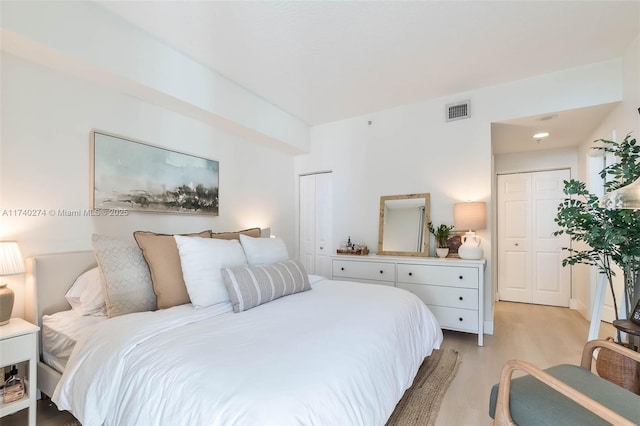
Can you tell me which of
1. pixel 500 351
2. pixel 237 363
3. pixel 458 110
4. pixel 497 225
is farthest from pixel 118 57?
pixel 497 225

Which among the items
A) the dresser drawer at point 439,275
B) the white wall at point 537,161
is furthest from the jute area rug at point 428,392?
the white wall at point 537,161

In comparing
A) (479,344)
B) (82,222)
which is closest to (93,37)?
(82,222)

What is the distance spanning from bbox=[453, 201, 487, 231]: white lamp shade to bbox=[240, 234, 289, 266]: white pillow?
195cm

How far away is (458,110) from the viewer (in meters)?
3.36

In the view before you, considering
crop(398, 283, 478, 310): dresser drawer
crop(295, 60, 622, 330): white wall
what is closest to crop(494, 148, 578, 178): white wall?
crop(295, 60, 622, 330): white wall

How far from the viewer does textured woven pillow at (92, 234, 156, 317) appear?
176 centimetres

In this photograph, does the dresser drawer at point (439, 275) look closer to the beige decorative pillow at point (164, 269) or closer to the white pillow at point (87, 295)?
the beige decorative pillow at point (164, 269)

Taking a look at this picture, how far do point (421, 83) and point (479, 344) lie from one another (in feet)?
8.89

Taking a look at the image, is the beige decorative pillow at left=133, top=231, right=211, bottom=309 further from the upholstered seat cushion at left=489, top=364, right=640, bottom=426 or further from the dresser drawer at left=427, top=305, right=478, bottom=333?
the dresser drawer at left=427, top=305, right=478, bottom=333

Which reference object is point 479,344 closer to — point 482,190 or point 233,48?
point 482,190

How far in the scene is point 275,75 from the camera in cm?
290

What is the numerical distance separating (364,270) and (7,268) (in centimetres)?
294

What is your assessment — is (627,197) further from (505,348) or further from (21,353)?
(21,353)

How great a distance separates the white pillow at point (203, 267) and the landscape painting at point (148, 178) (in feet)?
2.66
